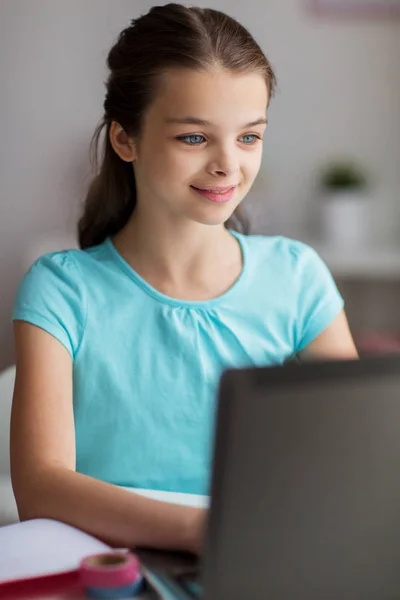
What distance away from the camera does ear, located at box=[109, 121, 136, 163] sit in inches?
55.1

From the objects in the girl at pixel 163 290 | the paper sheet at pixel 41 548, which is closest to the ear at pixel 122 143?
the girl at pixel 163 290

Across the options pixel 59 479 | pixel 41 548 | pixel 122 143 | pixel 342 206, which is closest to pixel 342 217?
pixel 342 206

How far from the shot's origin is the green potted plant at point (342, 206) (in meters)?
3.36

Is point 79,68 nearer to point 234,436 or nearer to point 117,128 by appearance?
point 117,128

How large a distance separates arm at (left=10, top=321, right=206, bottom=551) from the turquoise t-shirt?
61mm

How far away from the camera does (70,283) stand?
136 centimetres

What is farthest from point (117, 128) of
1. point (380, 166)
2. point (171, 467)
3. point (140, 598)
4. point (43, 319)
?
point (380, 166)

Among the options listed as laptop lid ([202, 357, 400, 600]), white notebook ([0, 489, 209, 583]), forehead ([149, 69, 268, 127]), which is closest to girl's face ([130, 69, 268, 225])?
forehead ([149, 69, 268, 127])

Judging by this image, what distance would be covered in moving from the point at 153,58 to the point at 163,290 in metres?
0.33

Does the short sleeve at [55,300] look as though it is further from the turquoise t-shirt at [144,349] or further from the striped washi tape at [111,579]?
Result: the striped washi tape at [111,579]

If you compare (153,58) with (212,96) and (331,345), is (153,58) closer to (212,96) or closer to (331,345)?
(212,96)

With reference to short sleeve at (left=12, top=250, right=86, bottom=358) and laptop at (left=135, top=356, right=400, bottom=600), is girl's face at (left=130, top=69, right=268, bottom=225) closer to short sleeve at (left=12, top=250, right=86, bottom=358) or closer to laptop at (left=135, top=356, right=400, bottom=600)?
short sleeve at (left=12, top=250, right=86, bottom=358)

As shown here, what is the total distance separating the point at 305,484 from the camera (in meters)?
0.67

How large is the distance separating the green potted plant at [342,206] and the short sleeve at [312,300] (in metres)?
1.88
